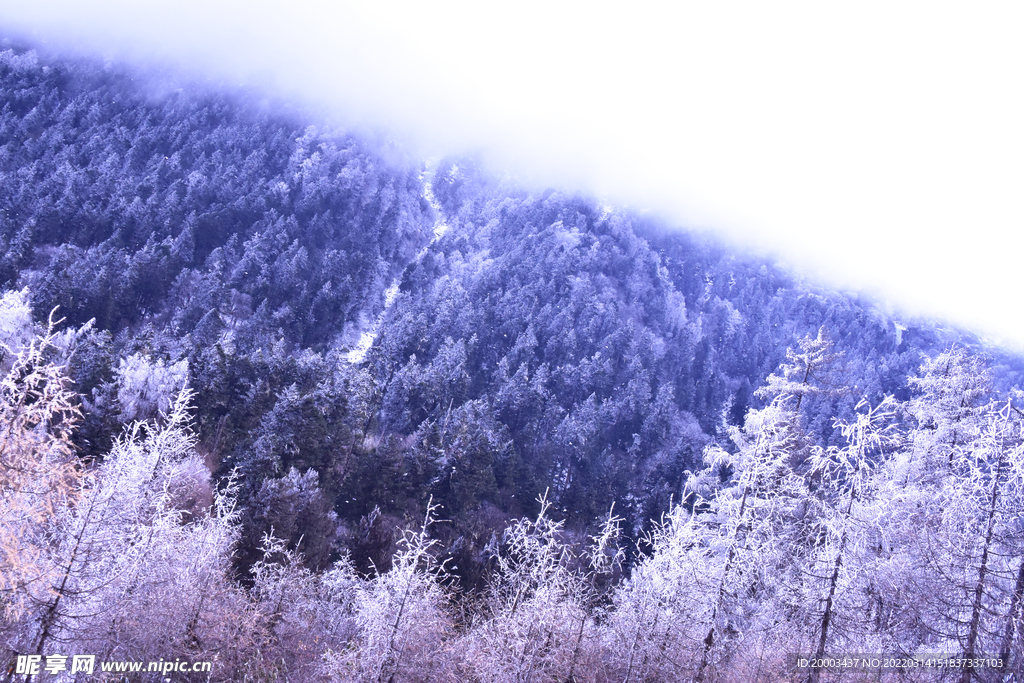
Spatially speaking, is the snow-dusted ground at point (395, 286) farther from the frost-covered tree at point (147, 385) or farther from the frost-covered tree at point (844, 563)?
the frost-covered tree at point (844, 563)

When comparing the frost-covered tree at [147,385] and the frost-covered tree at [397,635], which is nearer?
the frost-covered tree at [397,635]

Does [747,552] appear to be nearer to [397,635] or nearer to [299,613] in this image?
[397,635]

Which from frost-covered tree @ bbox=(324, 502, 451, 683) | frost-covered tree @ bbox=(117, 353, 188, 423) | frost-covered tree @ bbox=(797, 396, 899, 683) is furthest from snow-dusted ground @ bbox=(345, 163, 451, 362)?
frost-covered tree @ bbox=(797, 396, 899, 683)

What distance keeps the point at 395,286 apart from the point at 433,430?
57.6m

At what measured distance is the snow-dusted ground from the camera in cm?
8147

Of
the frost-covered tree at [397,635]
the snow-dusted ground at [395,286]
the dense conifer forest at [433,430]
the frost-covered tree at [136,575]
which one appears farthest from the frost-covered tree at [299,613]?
the snow-dusted ground at [395,286]

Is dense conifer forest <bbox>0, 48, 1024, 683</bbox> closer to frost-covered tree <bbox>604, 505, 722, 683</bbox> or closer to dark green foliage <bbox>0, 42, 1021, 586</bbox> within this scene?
frost-covered tree <bbox>604, 505, 722, 683</bbox>

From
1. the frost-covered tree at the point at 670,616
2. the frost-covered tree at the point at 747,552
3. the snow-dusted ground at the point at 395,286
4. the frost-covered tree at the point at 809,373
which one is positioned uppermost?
the frost-covered tree at the point at 809,373

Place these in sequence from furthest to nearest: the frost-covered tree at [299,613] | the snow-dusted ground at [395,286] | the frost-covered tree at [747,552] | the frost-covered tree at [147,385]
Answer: the snow-dusted ground at [395,286] < the frost-covered tree at [147,385] < the frost-covered tree at [299,613] < the frost-covered tree at [747,552]

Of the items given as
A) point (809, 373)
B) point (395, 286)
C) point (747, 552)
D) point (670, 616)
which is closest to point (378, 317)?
point (395, 286)

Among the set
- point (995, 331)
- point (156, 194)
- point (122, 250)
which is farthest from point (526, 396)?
point (995, 331)

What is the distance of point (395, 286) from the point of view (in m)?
100

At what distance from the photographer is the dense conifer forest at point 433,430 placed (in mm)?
12219

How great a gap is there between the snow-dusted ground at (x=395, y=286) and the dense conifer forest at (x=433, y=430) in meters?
0.85
